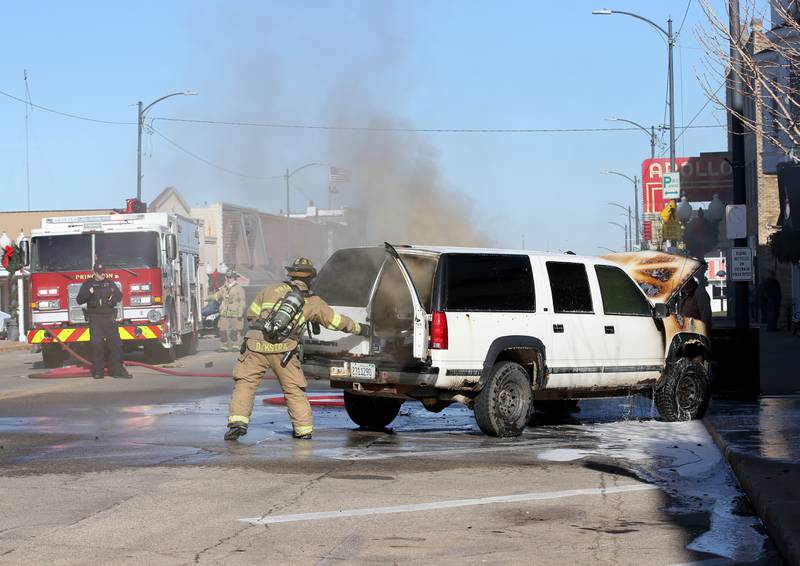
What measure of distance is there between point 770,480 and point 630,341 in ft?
15.2

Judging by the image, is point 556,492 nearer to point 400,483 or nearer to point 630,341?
point 400,483

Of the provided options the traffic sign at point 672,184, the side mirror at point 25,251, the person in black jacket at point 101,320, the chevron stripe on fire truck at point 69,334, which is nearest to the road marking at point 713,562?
the person in black jacket at point 101,320

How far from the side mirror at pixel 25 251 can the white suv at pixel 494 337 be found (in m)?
13.0

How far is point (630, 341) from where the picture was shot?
13.2 metres

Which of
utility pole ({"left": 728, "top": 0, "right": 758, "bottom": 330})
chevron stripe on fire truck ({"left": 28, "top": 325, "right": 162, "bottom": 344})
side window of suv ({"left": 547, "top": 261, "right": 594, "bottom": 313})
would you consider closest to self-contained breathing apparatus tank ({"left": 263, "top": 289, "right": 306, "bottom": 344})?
side window of suv ({"left": 547, "top": 261, "right": 594, "bottom": 313})

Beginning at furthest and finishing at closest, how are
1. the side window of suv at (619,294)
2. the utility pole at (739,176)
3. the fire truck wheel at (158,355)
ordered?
the fire truck wheel at (158,355) < the utility pole at (739,176) < the side window of suv at (619,294)

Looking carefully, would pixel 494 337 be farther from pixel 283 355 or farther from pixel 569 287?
pixel 283 355

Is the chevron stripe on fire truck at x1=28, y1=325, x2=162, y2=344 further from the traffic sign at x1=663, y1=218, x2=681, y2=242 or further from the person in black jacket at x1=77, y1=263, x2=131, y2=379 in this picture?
the traffic sign at x1=663, y1=218, x2=681, y2=242

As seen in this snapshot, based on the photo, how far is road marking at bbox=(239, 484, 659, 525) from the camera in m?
7.60

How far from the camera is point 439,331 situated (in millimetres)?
11359

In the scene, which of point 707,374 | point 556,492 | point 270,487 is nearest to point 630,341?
point 707,374

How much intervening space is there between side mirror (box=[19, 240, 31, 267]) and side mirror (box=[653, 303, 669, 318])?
14488 millimetres

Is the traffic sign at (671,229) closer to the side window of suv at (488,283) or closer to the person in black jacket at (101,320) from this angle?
the person in black jacket at (101,320)

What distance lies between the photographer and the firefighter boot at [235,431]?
452 inches
